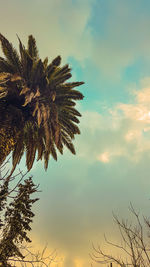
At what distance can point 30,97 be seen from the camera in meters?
9.84

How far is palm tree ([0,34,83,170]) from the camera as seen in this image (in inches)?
401

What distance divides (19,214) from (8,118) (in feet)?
29.0

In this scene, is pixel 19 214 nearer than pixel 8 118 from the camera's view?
No

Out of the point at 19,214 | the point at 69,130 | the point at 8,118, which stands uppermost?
the point at 69,130

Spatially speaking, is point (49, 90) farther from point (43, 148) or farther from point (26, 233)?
point (26, 233)

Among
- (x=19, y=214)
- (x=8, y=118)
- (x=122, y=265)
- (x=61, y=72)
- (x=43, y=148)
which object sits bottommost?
(x=122, y=265)

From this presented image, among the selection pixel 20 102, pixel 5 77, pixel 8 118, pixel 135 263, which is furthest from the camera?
pixel 20 102

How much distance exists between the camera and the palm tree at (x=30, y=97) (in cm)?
1019

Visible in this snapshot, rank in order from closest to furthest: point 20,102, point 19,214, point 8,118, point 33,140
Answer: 1. point 8,118
2. point 20,102
3. point 33,140
4. point 19,214

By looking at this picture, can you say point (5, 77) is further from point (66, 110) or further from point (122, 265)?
→ point (122, 265)

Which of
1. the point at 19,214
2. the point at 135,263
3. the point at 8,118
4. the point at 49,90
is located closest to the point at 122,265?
the point at 135,263

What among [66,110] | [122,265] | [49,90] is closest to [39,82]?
[49,90]

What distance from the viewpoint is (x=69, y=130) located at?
42.8 feet

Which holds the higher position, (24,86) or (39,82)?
(39,82)
